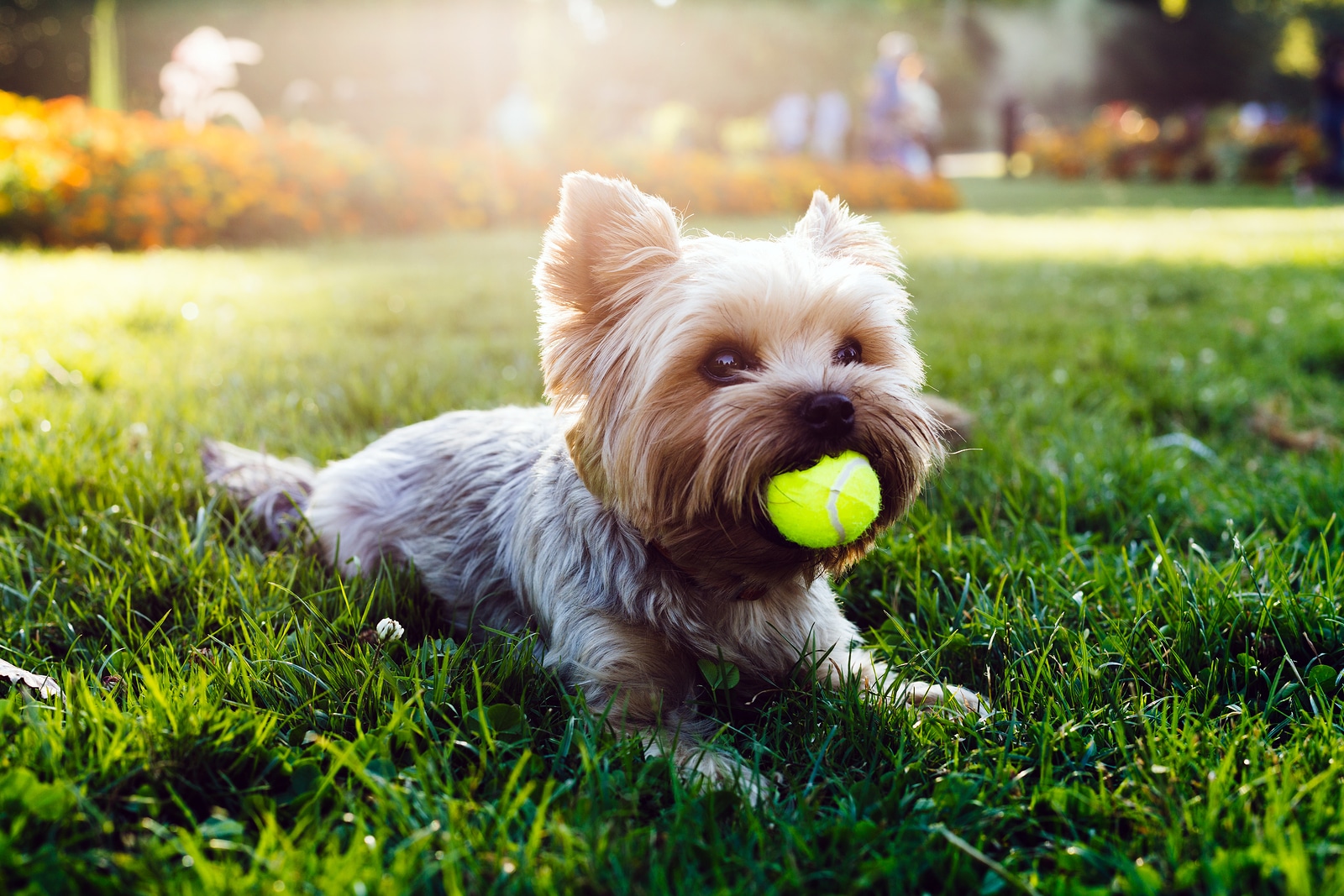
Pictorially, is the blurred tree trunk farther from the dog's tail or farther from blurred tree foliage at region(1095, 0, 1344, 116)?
blurred tree foliage at region(1095, 0, 1344, 116)

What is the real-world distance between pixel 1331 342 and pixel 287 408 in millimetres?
6339

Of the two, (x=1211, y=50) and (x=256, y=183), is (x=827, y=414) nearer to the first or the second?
(x=256, y=183)

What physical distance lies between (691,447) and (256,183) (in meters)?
11.2

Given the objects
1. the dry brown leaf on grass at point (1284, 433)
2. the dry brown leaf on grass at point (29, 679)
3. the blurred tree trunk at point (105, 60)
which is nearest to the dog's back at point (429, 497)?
the dry brown leaf on grass at point (29, 679)

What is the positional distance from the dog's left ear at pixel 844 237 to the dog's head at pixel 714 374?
0.52 ft

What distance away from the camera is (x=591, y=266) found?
265 centimetres

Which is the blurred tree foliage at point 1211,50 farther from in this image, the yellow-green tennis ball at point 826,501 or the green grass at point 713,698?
the yellow-green tennis ball at point 826,501

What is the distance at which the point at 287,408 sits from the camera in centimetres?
486

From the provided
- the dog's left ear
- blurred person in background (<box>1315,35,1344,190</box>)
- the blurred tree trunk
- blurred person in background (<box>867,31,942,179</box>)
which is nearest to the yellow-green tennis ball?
the dog's left ear

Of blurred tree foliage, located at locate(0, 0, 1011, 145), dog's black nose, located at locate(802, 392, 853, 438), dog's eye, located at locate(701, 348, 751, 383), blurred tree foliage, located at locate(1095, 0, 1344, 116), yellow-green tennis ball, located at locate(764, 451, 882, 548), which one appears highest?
blurred tree foliage, located at locate(1095, 0, 1344, 116)

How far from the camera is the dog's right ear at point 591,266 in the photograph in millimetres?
2586

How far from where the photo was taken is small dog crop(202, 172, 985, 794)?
230 cm

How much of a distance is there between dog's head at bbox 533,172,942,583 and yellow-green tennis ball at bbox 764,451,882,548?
0.12ft

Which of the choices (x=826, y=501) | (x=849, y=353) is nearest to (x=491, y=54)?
(x=849, y=353)
